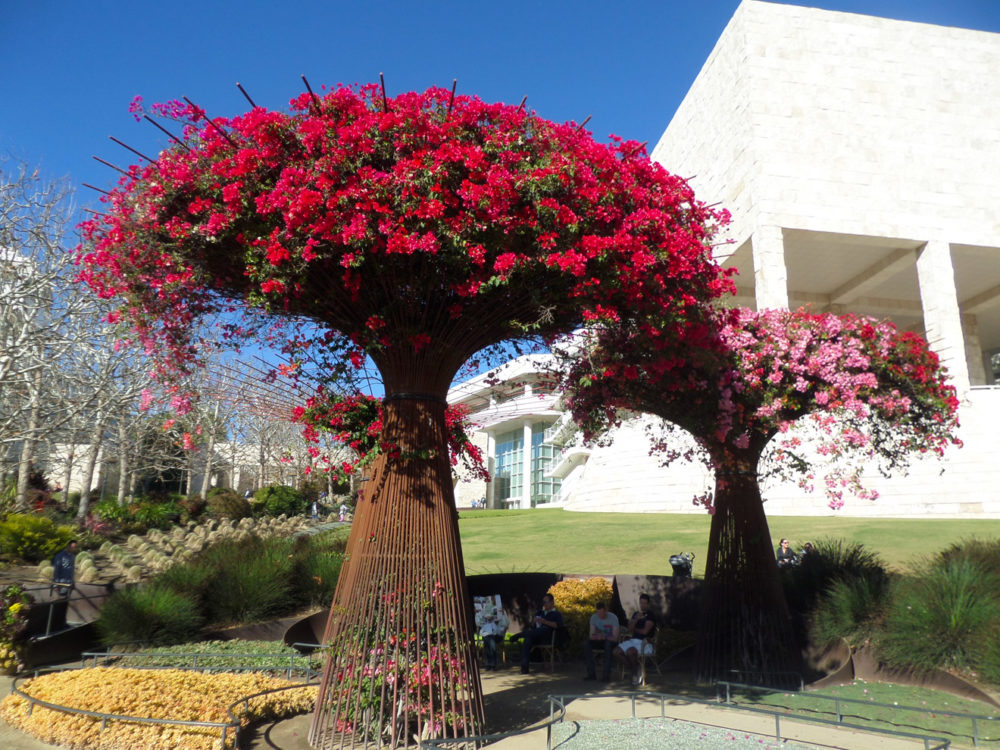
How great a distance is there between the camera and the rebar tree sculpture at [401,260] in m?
5.41

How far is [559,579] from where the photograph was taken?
12773 millimetres

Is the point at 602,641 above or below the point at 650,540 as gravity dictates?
below

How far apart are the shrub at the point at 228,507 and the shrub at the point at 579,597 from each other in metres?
19.3

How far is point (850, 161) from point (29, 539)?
3049cm

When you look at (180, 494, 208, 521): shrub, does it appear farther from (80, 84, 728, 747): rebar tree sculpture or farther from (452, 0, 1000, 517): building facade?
(80, 84, 728, 747): rebar tree sculpture

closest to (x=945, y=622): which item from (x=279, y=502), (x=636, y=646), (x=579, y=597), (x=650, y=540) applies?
(x=636, y=646)

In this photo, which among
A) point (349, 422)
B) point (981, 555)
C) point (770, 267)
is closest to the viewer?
point (349, 422)

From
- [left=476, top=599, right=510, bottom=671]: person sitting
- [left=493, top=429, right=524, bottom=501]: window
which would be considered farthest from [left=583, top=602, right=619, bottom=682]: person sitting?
[left=493, top=429, right=524, bottom=501]: window

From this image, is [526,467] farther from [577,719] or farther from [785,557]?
[577,719]

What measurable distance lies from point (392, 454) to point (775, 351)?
5255mm

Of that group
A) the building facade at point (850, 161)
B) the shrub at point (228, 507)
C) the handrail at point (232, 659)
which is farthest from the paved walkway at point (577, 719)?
the shrub at point (228, 507)

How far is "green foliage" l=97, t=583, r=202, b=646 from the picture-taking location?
34.3 ft

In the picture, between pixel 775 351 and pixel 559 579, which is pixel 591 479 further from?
pixel 775 351

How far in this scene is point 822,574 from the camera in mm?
10672
